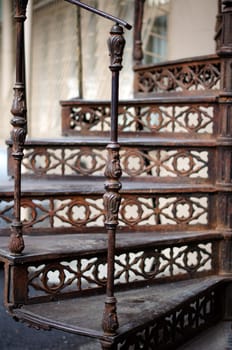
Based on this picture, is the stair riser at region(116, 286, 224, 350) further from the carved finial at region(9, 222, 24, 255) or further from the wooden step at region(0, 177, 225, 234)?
the carved finial at region(9, 222, 24, 255)

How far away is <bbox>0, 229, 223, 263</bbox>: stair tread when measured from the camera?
2.03 meters

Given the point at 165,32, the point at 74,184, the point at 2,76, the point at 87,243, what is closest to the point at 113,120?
the point at 87,243

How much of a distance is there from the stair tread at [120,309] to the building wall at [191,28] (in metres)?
2.19

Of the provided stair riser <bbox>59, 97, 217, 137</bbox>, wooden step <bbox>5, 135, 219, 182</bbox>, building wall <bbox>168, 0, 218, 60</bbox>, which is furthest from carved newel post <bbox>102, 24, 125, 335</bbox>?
building wall <bbox>168, 0, 218, 60</bbox>

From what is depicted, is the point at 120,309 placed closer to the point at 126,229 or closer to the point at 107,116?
the point at 126,229

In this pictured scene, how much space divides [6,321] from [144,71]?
1642mm

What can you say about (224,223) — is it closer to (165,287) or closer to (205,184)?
(205,184)

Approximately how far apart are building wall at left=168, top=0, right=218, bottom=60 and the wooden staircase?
109 centimetres

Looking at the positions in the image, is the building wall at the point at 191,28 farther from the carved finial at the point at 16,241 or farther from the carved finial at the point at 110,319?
the carved finial at the point at 110,319

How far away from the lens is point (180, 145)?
259 centimetres

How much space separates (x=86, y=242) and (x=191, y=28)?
248 cm

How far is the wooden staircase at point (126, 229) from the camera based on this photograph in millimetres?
1948

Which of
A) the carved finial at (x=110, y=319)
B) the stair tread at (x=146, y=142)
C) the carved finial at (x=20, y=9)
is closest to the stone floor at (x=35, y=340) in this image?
the carved finial at (x=110, y=319)

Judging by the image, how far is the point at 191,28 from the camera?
4180 millimetres
